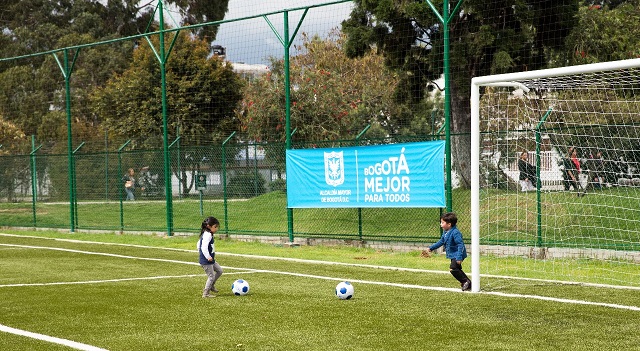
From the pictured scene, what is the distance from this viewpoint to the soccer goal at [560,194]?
1406 centimetres

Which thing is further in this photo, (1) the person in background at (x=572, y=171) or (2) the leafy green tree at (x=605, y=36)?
(2) the leafy green tree at (x=605, y=36)

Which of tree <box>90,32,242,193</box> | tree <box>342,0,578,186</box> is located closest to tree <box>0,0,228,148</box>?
tree <box>90,32,242,193</box>

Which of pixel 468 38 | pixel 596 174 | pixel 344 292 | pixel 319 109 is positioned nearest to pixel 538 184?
pixel 596 174

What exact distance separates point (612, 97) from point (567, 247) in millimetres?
4336

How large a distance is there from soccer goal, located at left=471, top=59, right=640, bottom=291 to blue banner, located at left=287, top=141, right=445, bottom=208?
1.11 meters

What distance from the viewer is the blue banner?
16.4m

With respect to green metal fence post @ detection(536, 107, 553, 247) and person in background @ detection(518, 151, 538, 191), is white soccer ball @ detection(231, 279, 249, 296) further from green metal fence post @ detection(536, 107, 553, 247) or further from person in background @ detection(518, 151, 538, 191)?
person in background @ detection(518, 151, 538, 191)

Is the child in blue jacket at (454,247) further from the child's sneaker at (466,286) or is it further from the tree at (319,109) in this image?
the tree at (319,109)

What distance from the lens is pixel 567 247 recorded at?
15156 millimetres

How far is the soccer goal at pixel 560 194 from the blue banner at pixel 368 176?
1109 mm

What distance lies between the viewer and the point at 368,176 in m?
17.6

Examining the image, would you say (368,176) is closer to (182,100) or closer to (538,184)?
(538,184)

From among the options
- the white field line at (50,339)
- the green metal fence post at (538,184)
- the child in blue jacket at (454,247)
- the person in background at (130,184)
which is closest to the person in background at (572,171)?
the green metal fence post at (538,184)

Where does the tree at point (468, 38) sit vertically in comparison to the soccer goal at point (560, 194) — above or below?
above
